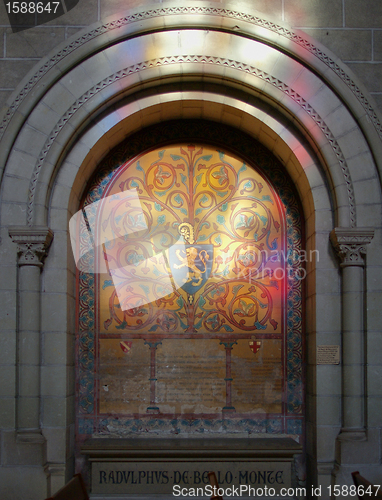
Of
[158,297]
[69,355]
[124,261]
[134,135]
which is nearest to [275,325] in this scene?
[158,297]

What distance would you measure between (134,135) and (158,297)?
208cm

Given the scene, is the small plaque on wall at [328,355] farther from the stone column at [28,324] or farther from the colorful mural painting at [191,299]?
the stone column at [28,324]

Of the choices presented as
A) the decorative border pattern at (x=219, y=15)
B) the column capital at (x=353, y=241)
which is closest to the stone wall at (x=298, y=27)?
the decorative border pattern at (x=219, y=15)

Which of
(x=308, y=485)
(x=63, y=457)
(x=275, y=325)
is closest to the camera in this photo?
(x=63, y=457)

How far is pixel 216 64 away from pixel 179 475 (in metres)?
4.57

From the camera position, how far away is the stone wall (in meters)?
5.77

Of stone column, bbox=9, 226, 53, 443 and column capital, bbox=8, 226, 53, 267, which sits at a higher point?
column capital, bbox=8, 226, 53, 267

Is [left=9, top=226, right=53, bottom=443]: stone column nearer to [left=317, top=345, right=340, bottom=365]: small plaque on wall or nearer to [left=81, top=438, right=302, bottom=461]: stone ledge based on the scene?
[left=81, top=438, right=302, bottom=461]: stone ledge

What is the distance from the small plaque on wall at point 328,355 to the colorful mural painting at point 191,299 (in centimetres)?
58

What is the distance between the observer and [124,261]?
6.35 meters

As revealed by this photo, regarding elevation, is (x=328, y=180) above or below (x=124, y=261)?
above

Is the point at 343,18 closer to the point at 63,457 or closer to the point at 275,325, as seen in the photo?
the point at 275,325

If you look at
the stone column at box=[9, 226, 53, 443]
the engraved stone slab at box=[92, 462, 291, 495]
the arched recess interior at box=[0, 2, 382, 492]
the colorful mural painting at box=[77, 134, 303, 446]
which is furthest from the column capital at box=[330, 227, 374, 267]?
the stone column at box=[9, 226, 53, 443]

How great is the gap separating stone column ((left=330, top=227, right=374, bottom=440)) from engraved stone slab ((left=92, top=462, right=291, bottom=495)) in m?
0.90
